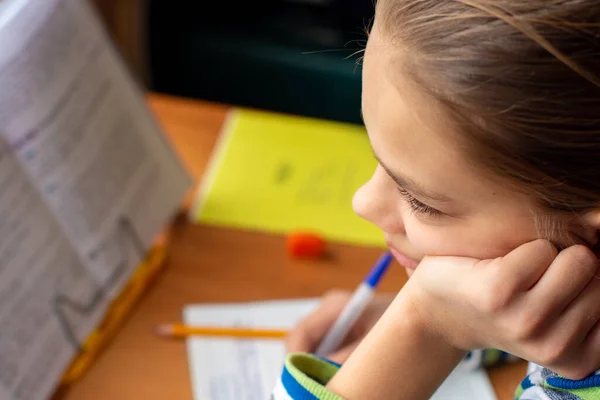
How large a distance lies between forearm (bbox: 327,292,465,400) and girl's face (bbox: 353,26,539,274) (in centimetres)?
6

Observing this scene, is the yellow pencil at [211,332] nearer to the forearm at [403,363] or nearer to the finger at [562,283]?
the forearm at [403,363]

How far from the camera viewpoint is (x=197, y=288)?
87 centimetres

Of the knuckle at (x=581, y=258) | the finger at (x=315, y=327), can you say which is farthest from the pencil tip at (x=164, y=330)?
the knuckle at (x=581, y=258)

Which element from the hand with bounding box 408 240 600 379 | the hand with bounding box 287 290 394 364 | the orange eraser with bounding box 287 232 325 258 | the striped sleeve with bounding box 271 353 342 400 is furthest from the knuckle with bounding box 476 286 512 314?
the orange eraser with bounding box 287 232 325 258

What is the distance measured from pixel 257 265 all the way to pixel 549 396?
43 cm

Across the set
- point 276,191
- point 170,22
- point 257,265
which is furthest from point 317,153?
point 170,22

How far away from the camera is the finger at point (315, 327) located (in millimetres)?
761

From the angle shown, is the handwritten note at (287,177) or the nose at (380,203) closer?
the nose at (380,203)

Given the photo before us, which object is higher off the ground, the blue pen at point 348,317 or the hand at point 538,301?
the hand at point 538,301

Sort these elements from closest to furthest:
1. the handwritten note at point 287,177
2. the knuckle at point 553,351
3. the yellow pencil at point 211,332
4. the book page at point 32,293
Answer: the knuckle at point 553,351 → the book page at point 32,293 → the yellow pencil at point 211,332 → the handwritten note at point 287,177

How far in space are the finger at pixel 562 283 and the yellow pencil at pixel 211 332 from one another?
1.25 ft

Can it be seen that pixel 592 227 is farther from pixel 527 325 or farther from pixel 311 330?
pixel 311 330

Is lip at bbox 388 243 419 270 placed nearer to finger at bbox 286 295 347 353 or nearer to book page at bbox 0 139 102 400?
finger at bbox 286 295 347 353

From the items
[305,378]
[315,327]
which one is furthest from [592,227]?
[315,327]
